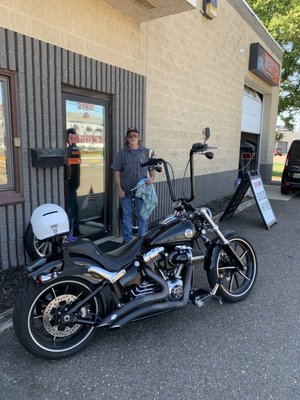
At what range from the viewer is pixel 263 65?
37.4 feet

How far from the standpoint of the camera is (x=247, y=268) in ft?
11.6

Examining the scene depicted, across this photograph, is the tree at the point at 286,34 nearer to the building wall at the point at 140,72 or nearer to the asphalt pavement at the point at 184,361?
the building wall at the point at 140,72

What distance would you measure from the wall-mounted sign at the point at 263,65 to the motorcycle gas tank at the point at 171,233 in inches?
379

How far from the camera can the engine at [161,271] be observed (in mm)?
2701

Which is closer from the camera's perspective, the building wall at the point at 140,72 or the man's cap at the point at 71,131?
the building wall at the point at 140,72

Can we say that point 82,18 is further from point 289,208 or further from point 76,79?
point 289,208

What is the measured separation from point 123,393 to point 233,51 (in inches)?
376

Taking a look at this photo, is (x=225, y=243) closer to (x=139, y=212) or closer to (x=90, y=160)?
(x=139, y=212)

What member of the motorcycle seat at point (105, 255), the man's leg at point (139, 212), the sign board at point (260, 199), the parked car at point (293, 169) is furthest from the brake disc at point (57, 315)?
the parked car at point (293, 169)

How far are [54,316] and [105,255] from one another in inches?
23.1

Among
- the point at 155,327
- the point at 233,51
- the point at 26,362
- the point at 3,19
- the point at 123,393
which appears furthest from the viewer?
the point at 233,51

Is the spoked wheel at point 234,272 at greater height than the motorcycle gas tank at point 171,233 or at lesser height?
lesser

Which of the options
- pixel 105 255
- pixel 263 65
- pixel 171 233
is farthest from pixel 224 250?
pixel 263 65

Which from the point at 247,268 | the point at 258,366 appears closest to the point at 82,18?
the point at 247,268
